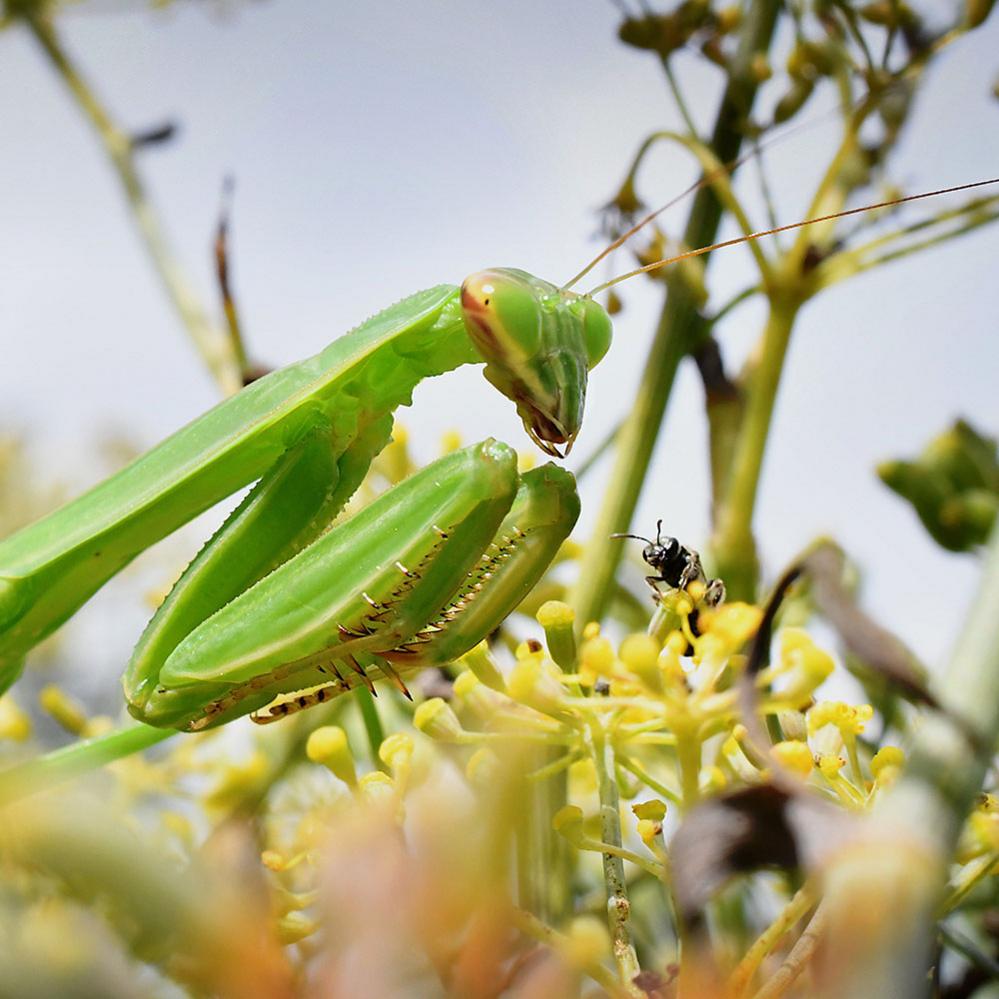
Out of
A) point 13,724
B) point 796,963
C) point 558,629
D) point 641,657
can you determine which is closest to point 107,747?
point 13,724

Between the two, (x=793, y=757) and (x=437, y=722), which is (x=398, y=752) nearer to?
(x=437, y=722)

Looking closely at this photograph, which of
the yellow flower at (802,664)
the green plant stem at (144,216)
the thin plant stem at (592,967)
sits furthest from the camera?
the green plant stem at (144,216)

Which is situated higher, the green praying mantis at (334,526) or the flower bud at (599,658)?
the green praying mantis at (334,526)

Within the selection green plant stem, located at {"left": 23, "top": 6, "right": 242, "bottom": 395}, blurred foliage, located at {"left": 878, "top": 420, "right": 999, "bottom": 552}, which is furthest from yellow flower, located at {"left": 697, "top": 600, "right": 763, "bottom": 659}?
green plant stem, located at {"left": 23, "top": 6, "right": 242, "bottom": 395}

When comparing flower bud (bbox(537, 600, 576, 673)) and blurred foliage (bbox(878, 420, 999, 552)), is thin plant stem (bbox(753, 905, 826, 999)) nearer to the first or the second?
flower bud (bbox(537, 600, 576, 673))

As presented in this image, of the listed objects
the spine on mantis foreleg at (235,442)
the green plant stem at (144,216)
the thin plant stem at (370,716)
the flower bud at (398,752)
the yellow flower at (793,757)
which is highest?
the green plant stem at (144,216)

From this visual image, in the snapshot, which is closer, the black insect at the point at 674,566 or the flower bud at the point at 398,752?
the flower bud at the point at 398,752

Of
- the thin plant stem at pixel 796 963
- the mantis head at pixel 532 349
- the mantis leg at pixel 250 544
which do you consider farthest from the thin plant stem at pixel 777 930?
the mantis leg at pixel 250 544

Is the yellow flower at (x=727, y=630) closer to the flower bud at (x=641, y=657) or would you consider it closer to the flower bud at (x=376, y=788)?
the flower bud at (x=641, y=657)
